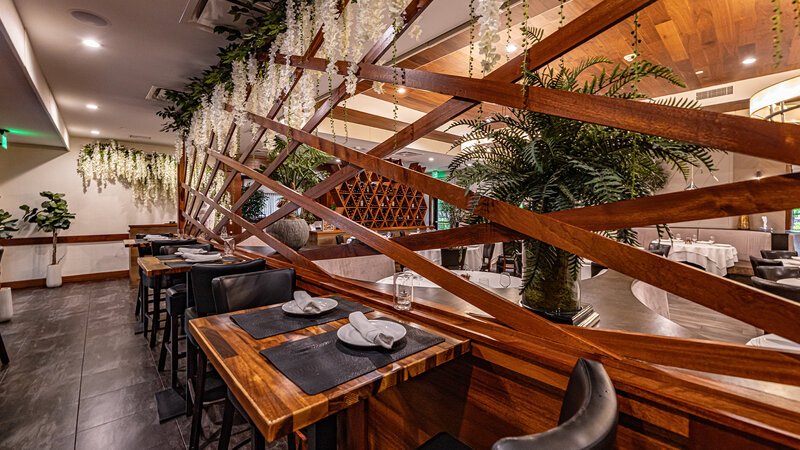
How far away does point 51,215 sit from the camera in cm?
660

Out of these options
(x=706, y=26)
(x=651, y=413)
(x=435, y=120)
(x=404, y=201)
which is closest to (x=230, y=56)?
(x=435, y=120)

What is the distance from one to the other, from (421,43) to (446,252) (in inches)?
98.3

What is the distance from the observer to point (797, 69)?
408 cm

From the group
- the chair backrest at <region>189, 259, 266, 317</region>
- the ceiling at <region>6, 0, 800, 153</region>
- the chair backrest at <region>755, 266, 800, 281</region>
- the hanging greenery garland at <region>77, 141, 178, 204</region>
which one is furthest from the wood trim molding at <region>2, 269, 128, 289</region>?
the chair backrest at <region>755, 266, 800, 281</region>

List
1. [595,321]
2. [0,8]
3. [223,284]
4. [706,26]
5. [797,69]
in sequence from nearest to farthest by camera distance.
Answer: [595,321]
[223,284]
[0,8]
[706,26]
[797,69]

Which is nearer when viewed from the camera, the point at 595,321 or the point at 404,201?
the point at 595,321

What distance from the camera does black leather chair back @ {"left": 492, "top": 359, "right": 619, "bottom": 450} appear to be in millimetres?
509

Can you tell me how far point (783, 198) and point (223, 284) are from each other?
7.17ft

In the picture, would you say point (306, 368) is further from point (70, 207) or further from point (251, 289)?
point (70, 207)

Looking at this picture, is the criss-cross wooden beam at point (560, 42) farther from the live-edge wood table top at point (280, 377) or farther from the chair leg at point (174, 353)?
the chair leg at point (174, 353)

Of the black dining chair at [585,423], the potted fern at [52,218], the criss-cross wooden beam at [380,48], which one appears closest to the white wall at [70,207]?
the potted fern at [52,218]

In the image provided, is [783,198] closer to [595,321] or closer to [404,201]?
[595,321]

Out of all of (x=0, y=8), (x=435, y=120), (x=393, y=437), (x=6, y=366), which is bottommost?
(x=6, y=366)

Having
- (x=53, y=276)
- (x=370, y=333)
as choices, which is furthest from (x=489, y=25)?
(x=53, y=276)
